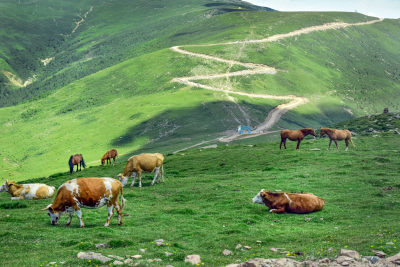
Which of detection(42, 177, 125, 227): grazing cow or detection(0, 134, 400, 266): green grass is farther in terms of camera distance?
detection(42, 177, 125, 227): grazing cow

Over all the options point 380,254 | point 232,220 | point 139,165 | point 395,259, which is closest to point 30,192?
point 139,165

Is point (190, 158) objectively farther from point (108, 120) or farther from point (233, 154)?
point (108, 120)

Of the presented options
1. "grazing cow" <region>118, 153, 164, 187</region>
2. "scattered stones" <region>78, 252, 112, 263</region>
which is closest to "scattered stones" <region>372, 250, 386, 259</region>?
"scattered stones" <region>78, 252, 112, 263</region>

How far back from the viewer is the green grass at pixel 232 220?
17859 mm

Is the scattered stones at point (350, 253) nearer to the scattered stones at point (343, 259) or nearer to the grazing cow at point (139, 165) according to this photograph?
the scattered stones at point (343, 259)

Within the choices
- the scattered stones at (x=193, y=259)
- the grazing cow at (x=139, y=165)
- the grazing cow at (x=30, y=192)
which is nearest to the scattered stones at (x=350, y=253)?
the scattered stones at (x=193, y=259)

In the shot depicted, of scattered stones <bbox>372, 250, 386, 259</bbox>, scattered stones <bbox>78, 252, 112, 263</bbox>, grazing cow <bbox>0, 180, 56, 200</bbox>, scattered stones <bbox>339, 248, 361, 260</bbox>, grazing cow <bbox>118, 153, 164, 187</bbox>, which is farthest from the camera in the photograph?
grazing cow <bbox>118, 153, 164, 187</bbox>

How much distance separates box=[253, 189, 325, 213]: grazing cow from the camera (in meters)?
26.2

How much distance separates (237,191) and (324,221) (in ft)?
30.0

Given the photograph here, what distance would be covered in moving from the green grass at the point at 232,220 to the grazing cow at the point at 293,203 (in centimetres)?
49

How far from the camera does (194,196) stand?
105 feet

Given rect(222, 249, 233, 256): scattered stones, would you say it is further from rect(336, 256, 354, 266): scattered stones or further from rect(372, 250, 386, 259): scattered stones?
rect(372, 250, 386, 259): scattered stones

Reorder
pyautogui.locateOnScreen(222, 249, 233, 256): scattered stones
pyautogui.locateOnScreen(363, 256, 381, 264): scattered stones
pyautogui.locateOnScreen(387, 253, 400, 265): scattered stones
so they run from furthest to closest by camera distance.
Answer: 1. pyautogui.locateOnScreen(222, 249, 233, 256): scattered stones
2. pyautogui.locateOnScreen(363, 256, 381, 264): scattered stones
3. pyautogui.locateOnScreen(387, 253, 400, 265): scattered stones

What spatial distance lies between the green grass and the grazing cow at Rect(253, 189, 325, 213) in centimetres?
49
